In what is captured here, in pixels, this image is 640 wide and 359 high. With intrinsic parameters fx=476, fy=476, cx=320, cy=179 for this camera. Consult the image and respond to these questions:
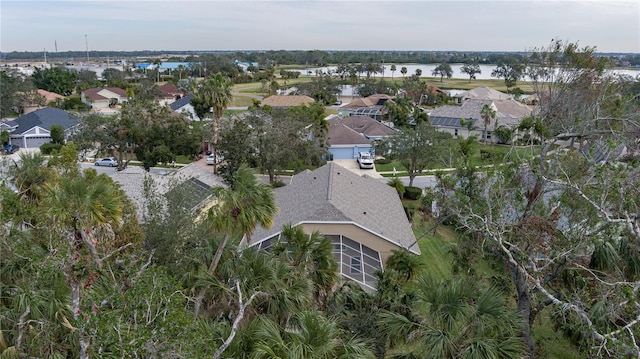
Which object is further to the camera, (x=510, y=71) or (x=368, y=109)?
(x=510, y=71)

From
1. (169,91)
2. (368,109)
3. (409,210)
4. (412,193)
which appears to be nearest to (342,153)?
(412,193)

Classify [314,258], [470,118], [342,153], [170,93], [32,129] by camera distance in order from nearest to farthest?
[314,258] < [342,153] < [32,129] < [470,118] < [170,93]

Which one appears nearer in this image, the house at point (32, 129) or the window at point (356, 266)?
the window at point (356, 266)

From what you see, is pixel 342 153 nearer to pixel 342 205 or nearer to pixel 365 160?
pixel 365 160

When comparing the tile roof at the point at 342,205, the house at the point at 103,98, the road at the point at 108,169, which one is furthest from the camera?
the house at the point at 103,98

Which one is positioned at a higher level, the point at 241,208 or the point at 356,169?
the point at 241,208

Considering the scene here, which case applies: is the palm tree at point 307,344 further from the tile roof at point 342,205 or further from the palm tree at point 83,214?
the tile roof at point 342,205

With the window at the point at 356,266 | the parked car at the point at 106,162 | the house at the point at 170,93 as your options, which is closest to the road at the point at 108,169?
the parked car at the point at 106,162
